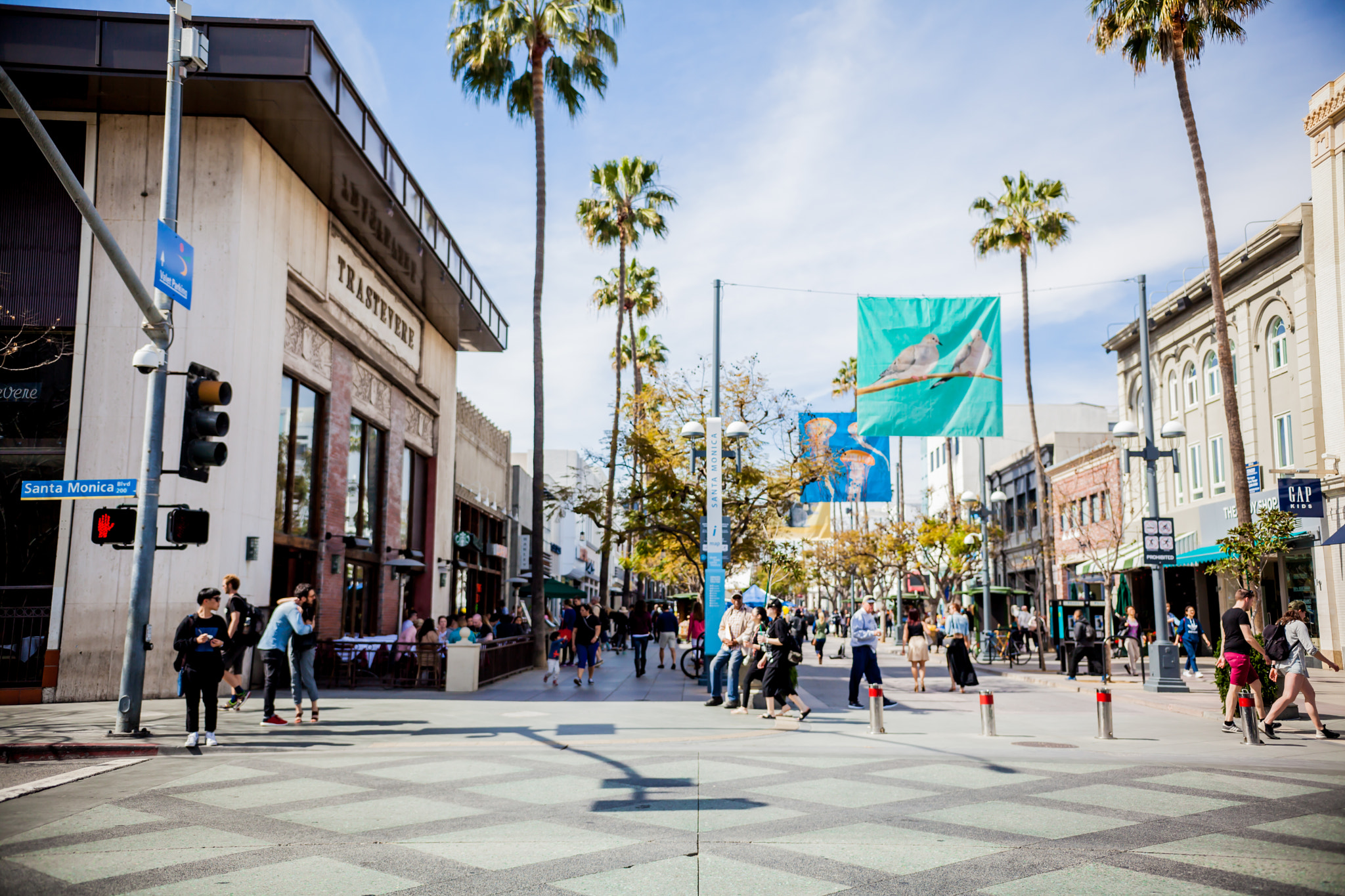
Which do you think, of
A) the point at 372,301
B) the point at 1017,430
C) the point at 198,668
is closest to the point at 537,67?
the point at 372,301

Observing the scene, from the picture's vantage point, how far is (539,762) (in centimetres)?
1066

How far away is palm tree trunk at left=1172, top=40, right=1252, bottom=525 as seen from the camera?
2130 centimetres

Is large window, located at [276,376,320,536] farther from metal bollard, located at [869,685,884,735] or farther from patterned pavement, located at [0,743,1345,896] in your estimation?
metal bollard, located at [869,685,884,735]

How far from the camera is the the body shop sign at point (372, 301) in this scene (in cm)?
2303

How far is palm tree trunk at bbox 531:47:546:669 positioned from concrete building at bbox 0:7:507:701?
5.69m

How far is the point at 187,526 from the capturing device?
12328 millimetres

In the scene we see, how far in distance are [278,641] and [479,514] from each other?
25027mm

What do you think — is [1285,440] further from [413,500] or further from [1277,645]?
[413,500]

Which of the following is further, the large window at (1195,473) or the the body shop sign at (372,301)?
the large window at (1195,473)

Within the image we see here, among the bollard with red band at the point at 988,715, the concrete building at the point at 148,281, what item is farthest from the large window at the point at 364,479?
the bollard with red band at the point at 988,715

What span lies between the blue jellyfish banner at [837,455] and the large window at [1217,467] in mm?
10370

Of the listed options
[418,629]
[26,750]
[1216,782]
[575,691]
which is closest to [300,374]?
[418,629]

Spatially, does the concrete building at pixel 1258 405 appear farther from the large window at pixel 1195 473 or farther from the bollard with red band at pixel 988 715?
the bollard with red band at pixel 988 715

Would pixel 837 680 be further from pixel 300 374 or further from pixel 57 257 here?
pixel 57 257
